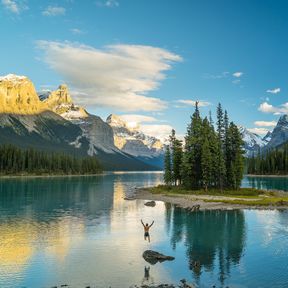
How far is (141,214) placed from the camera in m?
86.1

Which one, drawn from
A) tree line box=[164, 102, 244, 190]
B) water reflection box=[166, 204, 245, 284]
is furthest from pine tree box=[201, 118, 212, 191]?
water reflection box=[166, 204, 245, 284]

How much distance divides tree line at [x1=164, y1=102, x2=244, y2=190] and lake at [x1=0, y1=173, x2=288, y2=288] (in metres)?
34.9

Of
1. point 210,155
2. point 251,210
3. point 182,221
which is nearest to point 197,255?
point 182,221

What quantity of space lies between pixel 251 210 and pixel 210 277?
52580mm

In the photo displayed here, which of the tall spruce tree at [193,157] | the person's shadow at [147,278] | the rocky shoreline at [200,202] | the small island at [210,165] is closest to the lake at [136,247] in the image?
the person's shadow at [147,278]

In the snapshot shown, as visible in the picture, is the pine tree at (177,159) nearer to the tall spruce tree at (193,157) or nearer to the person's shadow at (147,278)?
the tall spruce tree at (193,157)

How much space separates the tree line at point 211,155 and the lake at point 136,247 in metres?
34.9

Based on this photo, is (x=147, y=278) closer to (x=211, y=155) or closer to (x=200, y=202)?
(x=200, y=202)

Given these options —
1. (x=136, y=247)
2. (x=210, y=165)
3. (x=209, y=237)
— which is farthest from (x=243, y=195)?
(x=136, y=247)

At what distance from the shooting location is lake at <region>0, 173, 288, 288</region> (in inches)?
1556

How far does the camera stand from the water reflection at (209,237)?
44.9m

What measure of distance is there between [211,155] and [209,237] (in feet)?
207

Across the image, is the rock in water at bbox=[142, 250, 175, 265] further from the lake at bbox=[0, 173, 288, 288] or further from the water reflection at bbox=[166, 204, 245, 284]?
the water reflection at bbox=[166, 204, 245, 284]

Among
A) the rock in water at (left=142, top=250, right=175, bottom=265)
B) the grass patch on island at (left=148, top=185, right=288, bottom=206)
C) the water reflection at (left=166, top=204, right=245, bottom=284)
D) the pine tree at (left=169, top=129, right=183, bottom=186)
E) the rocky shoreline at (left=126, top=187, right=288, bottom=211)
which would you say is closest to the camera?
the water reflection at (left=166, top=204, right=245, bottom=284)
